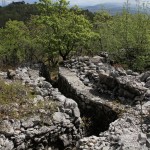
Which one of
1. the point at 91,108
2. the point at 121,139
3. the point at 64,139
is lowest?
the point at 64,139

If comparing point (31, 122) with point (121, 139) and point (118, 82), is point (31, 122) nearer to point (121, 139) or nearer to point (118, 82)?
point (121, 139)

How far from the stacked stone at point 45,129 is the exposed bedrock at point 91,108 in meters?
1.96

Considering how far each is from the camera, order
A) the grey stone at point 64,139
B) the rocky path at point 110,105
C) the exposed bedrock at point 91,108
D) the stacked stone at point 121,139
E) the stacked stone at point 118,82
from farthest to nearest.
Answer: the stacked stone at point 118,82
the exposed bedrock at point 91,108
the grey stone at point 64,139
the rocky path at point 110,105
the stacked stone at point 121,139

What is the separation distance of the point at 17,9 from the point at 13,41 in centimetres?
10208

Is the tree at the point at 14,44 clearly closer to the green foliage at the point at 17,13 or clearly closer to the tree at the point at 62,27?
the tree at the point at 62,27

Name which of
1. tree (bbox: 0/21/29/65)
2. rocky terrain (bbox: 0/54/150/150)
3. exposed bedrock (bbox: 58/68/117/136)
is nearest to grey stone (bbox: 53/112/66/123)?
rocky terrain (bbox: 0/54/150/150)

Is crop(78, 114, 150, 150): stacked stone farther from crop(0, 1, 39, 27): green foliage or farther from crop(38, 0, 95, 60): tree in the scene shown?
crop(0, 1, 39, 27): green foliage

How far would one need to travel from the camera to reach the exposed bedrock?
18.5 metres

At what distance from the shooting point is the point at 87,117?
1980cm

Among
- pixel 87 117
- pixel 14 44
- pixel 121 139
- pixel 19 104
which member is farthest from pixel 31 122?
pixel 14 44

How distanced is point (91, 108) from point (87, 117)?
0.64 meters

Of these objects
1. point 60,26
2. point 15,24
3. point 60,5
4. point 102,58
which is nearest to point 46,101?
point 102,58

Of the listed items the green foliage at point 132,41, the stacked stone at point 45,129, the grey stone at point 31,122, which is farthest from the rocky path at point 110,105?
the green foliage at point 132,41

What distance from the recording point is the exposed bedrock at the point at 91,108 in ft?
60.5
